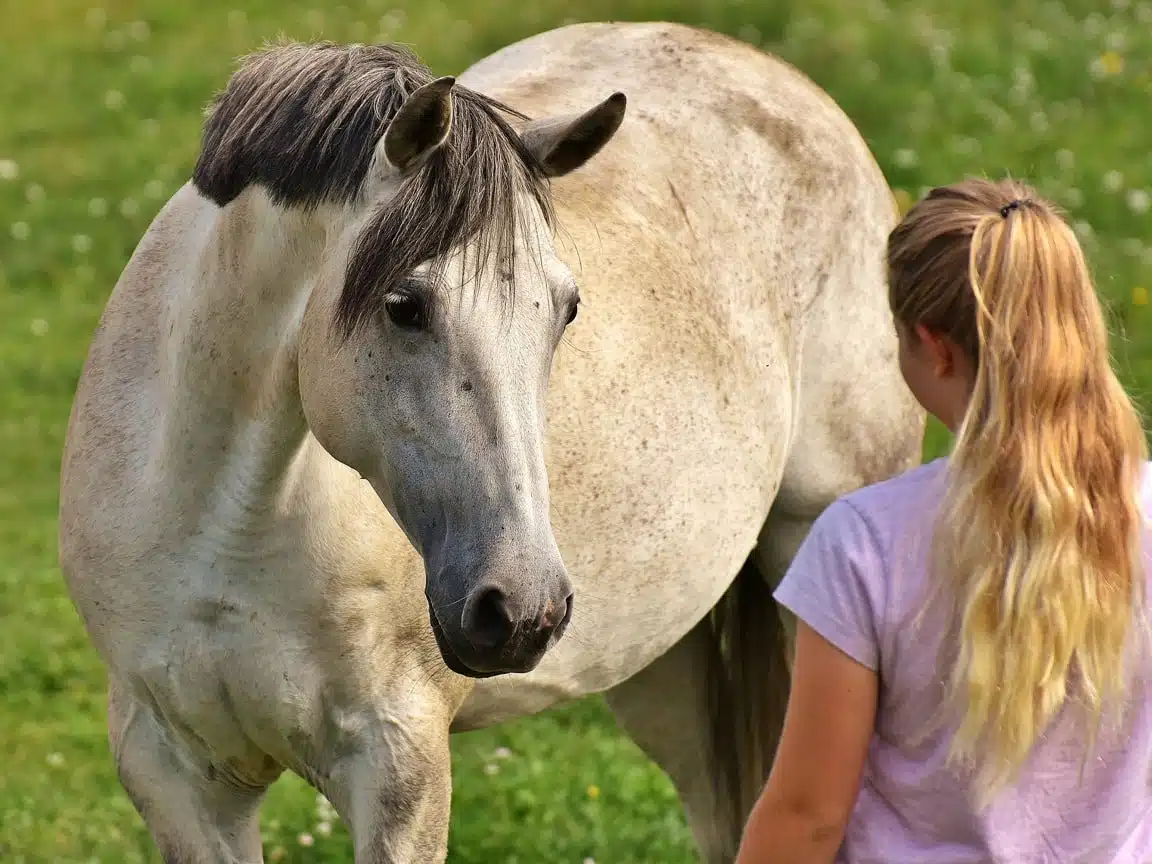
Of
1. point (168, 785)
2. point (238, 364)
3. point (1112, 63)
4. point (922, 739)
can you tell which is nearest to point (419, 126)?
point (238, 364)

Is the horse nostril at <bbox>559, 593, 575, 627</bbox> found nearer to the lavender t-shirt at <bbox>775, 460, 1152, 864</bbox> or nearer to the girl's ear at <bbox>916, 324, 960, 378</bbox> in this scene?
the lavender t-shirt at <bbox>775, 460, 1152, 864</bbox>

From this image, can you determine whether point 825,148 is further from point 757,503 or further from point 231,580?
point 231,580

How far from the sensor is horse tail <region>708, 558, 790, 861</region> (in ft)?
14.6

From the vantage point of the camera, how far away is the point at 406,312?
2.41m

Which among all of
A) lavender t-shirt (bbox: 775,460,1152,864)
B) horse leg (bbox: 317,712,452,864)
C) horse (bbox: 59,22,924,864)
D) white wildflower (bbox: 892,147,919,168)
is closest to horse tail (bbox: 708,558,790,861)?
horse (bbox: 59,22,924,864)

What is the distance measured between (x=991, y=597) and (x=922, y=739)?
233mm

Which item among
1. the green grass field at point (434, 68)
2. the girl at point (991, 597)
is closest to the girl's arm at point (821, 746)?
the girl at point (991, 597)

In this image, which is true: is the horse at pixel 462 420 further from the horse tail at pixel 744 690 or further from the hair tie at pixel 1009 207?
the hair tie at pixel 1009 207

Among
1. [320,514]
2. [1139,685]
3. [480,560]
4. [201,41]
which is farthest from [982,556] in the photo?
[201,41]

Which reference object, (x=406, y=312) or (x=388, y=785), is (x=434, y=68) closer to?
(x=388, y=785)

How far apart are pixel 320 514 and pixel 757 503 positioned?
1.44 m

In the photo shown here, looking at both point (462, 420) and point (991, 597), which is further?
point (462, 420)

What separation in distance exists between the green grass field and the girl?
262cm

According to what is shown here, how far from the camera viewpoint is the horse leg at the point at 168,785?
3.05m
